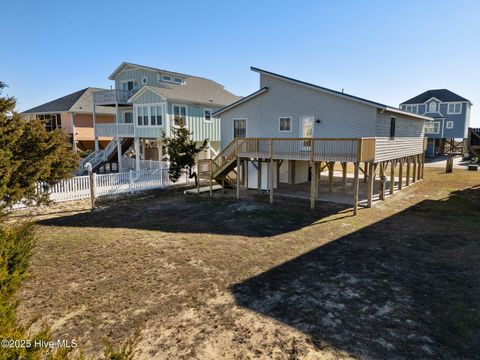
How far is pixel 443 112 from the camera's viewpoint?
4728cm

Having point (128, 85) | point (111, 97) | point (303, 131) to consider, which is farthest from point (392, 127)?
point (128, 85)

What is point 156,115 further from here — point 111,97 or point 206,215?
point 206,215

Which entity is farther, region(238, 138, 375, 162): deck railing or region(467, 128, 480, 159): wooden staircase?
region(467, 128, 480, 159): wooden staircase

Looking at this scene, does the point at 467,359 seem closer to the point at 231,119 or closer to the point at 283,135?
the point at 283,135

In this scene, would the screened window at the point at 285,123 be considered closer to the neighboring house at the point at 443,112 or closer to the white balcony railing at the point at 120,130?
the white balcony railing at the point at 120,130

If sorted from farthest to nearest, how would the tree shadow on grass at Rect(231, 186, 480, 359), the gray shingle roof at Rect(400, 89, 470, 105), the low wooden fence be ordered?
the gray shingle roof at Rect(400, 89, 470, 105) → the low wooden fence → the tree shadow on grass at Rect(231, 186, 480, 359)

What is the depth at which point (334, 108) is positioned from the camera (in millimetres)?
17609

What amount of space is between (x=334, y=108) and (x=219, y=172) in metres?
7.36

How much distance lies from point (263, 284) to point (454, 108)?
5067cm

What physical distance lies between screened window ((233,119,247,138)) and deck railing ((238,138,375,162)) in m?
3.80

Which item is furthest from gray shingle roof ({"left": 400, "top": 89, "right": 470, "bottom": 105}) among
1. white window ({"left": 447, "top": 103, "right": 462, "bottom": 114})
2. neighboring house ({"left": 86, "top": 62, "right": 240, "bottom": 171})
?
neighboring house ({"left": 86, "top": 62, "right": 240, "bottom": 171})

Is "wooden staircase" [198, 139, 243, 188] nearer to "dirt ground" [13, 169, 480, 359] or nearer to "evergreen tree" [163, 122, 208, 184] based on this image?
"evergreen tree" [163, 122, 208, 184]

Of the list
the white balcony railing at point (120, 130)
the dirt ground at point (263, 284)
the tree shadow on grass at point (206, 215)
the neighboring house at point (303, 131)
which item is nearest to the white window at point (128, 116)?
the white balcony railing at point (120, 130)

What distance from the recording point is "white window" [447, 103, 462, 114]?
4606cm
